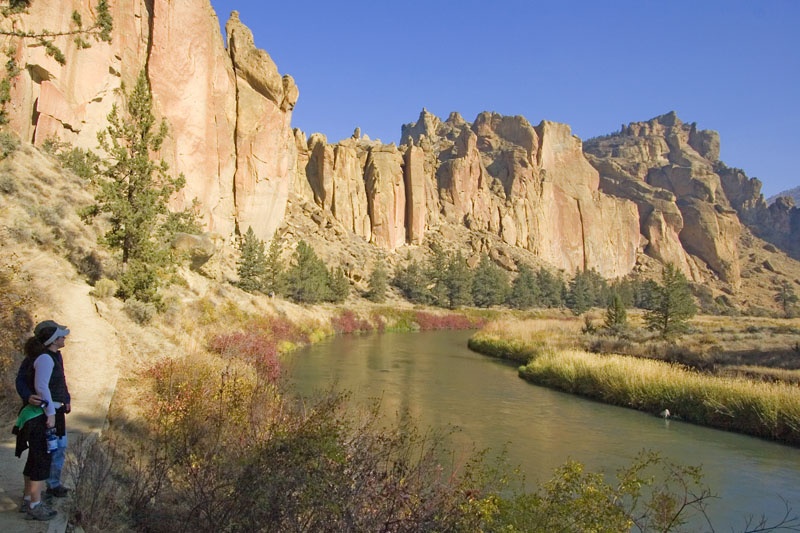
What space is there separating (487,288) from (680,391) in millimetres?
55529

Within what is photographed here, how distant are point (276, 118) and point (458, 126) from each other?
122 metres

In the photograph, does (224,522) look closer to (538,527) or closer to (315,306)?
(538,527)

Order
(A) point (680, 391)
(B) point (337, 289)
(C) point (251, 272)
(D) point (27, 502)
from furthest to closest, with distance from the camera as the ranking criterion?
(B) point (337, 289) < (C) point (251, 272) < (A) point (680, 391) < (D) point (27, 502)

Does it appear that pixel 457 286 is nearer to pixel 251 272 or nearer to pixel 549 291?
pixel 549 291

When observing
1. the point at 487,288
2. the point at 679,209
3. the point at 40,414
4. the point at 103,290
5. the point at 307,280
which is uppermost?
the point at 679,209

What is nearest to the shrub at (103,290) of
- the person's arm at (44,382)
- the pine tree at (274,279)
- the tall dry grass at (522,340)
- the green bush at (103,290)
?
the green bush at (103,290)

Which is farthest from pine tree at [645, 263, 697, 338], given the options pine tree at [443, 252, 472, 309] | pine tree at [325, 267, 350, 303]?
pine tree at [443, 252, 472, 309]

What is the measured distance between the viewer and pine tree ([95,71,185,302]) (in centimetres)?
1720

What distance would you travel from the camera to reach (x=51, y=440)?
204 inches

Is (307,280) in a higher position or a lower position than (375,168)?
lower

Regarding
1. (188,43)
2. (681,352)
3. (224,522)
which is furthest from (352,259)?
(224,522)

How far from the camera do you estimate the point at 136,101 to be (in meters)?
17.9

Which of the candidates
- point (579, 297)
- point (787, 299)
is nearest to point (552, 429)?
point (579, 297)

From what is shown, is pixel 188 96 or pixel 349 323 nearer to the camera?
pixel 349 323
